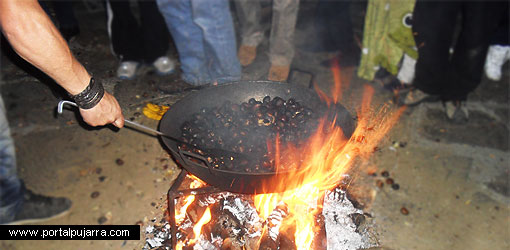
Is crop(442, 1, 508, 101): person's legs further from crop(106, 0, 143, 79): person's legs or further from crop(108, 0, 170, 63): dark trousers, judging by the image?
crop(106, 0, 143, 79): person's legs

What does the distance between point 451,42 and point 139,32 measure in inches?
181

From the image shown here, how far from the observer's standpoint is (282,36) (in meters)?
4.78

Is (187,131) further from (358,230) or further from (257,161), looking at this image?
(358,230)

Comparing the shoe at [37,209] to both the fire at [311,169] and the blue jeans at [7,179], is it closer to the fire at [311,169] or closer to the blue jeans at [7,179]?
the blue jeans at [7,179]

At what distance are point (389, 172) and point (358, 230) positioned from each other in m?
1.40

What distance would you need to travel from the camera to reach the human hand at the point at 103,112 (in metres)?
1.97

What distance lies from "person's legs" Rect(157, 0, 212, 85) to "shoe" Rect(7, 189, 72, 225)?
2.03 meters

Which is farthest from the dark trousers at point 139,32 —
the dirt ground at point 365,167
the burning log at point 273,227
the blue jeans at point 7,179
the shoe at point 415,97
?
the shoe at point 415,97

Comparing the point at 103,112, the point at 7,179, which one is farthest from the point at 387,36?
the point at 7,179

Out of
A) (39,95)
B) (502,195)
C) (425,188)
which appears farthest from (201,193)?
(502,195)

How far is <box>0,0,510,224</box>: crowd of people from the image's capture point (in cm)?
318

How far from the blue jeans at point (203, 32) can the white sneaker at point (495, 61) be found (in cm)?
439

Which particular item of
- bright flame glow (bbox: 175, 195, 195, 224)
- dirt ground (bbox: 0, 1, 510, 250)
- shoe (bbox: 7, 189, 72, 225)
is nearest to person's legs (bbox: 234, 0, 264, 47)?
dirt ground (bbox: 0, 1, 510, 250)

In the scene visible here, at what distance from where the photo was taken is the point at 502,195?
3.61 metres
